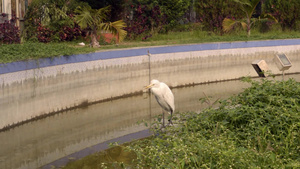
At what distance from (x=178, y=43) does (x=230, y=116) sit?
1152 cm

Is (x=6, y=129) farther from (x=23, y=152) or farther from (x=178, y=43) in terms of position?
(x=178, y=43)

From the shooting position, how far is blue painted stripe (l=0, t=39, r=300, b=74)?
1503cm

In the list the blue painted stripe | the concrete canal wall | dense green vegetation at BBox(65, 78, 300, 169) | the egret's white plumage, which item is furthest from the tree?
dense green vegetation at BBox(65, 78, 300, 169)

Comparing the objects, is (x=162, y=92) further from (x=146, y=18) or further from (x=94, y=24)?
(x=146, y=18)

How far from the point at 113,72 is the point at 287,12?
11679 millimetres

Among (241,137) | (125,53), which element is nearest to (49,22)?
(125,53)

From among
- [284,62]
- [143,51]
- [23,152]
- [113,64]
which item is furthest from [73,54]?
[284,62]

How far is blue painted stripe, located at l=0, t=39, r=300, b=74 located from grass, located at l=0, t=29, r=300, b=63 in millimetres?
151

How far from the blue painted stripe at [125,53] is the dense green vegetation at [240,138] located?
3.80 meters

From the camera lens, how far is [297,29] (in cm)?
2703

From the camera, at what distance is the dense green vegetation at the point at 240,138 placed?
7992 millimetres

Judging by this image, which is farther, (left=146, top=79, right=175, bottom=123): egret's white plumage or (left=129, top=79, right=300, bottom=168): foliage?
(left=146, top=79, right=175, bottom=123): egret's white plumage

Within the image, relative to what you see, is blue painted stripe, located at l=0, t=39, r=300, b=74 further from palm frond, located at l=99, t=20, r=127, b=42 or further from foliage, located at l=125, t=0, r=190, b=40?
foliage, located at l=125, t=0, r=190, b=40

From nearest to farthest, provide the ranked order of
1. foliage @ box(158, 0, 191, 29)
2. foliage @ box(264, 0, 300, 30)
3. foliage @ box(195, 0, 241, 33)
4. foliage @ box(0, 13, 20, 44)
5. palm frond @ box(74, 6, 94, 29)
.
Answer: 1. foliage @ box(0, 13, 20, 44)
2. palm frond @ box(74, 6, 94, 29)
3. foliage @ box(158, 0, 191, 29)
4. foliage @ box(195, 0, 241, 33)
5. foliage @ box(264, 0, 300, 30)
